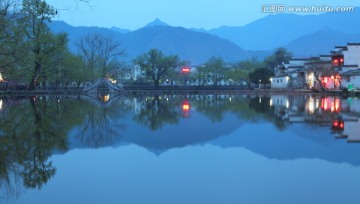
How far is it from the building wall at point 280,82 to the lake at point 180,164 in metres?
61.4

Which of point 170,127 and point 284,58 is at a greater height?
point 284,58

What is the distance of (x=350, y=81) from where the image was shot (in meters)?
54.9

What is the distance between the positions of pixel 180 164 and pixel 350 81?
5064 cm

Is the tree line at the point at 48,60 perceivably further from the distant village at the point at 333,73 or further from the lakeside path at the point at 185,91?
the distant village at the point at 333,73

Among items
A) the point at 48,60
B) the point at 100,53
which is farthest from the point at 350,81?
the point at 100,53

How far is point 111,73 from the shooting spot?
10762cm

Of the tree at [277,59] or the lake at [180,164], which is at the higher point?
the tree at [277,59]

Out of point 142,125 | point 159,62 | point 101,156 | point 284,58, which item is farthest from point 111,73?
point 101,156

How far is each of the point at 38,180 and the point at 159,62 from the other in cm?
7682

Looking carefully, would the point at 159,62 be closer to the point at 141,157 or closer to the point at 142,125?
the point at 142,125

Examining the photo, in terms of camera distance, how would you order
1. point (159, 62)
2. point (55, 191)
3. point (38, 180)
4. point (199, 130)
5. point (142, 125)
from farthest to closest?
point (159, 62) → point (142, 125) → point (199, 130) → point (38, 180) → point (55, 191)

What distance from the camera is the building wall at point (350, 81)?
174 feet

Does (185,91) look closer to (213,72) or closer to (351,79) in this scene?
(213,72)

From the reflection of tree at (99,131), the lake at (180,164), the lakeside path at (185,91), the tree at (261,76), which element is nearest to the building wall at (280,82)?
the tree at (261,76)
